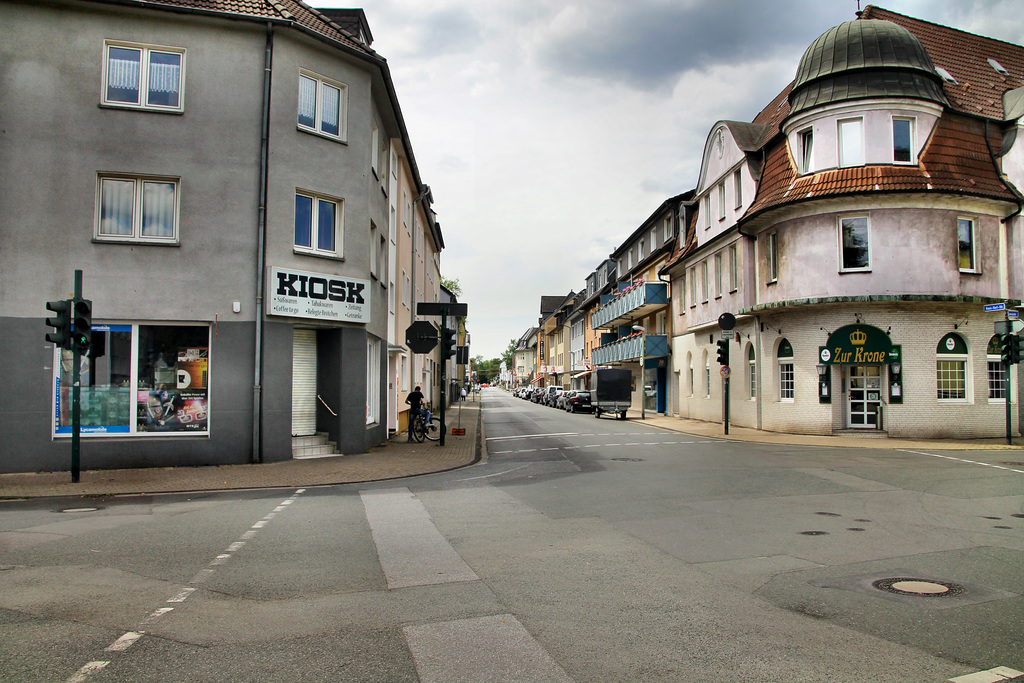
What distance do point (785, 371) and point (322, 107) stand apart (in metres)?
18.2

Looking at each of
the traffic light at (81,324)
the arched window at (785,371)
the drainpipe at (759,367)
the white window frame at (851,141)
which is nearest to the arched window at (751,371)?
the drainpipe at (759,367)

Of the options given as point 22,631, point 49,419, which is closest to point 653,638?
point 22,631

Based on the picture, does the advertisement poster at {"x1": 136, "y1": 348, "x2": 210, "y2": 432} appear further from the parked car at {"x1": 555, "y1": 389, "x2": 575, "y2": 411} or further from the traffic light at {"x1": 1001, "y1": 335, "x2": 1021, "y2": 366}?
the parked car at {"x1": 555, "y1": 389, "x2": 575, "y2": 411}

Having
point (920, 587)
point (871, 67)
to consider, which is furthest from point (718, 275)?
point (920, 587)

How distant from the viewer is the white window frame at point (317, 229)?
54.3 ft

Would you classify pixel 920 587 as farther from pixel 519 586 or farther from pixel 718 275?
pixel 718 275

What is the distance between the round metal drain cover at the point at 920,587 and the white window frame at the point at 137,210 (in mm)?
14289

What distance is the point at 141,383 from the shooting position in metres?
15.1

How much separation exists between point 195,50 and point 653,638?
15846mm

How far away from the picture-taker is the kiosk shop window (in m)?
14.7

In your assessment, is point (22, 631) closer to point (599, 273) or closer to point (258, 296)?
point (258, 296)

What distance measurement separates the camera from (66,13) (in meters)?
15.2

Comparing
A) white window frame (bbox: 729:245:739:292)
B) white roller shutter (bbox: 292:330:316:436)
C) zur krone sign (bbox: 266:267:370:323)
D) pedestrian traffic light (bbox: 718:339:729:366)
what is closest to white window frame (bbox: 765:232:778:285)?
white window frame (bbox: 729:245:739:292)

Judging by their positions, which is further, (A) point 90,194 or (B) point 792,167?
(B) point 792,167
